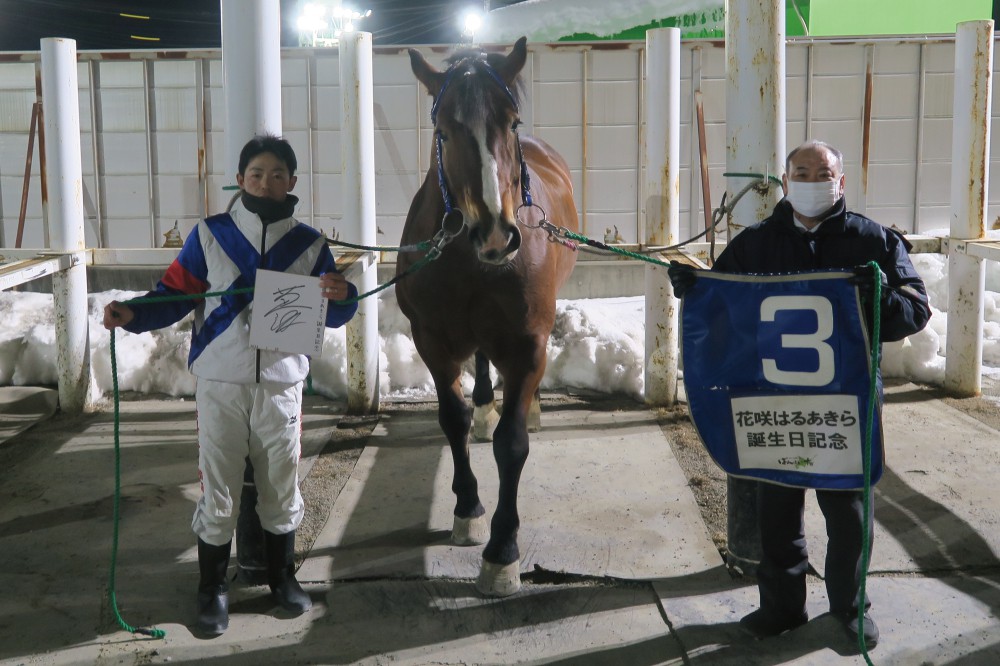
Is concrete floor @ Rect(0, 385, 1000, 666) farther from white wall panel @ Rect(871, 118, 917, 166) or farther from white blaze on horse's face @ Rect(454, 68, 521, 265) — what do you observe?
white wall panel @ Rect(871, 118, 917, 166)

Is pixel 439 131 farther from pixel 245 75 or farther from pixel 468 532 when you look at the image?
pixel 468 532

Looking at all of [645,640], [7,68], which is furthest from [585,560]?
[7,68]

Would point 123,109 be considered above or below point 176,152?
above

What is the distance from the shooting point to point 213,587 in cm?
300

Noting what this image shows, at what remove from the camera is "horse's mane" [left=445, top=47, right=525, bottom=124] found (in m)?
3.05

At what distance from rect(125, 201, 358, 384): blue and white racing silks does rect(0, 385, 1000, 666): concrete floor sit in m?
0.83

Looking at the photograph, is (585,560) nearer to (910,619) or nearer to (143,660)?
(910,619)

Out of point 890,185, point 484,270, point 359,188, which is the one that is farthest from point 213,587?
point 890,185

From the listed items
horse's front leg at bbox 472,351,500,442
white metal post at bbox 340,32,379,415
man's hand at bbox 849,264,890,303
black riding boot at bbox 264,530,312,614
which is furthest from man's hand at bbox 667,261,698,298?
white metal post at bbox 340,32,379,415

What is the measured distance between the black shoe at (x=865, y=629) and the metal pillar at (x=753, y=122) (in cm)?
Result: 51

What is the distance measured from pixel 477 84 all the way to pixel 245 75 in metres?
0.97

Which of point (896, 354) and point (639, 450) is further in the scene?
point (896, 354)

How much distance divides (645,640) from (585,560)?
1.99 feet

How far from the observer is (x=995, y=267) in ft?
25.5
